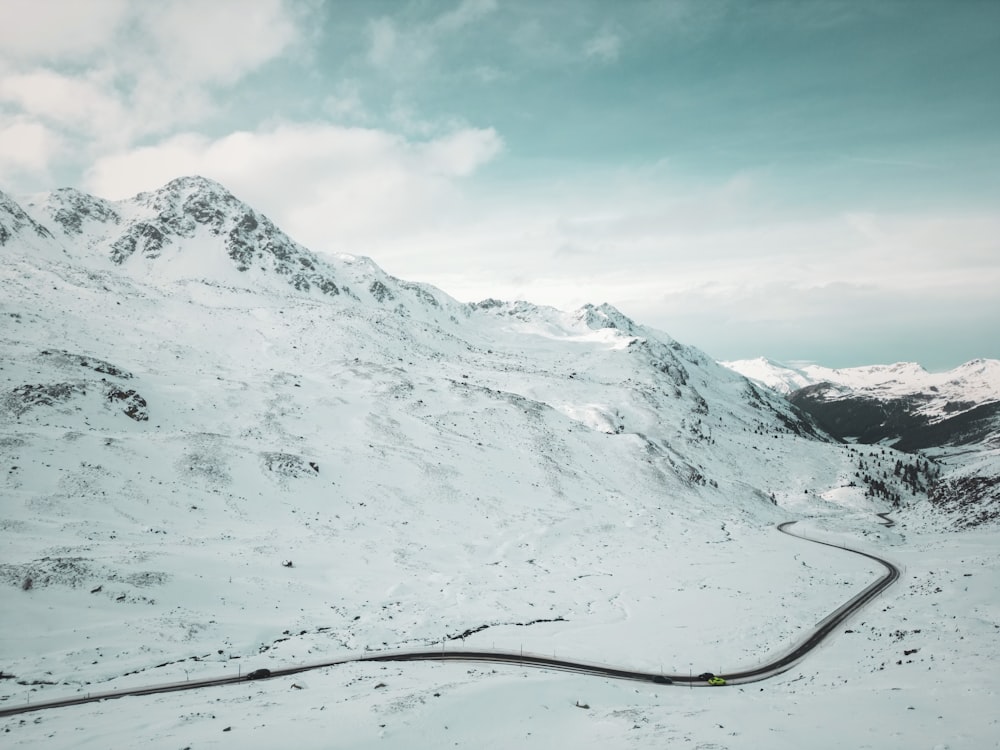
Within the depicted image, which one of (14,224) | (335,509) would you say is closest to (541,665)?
(335,509)

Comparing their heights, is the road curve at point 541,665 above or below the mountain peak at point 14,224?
below

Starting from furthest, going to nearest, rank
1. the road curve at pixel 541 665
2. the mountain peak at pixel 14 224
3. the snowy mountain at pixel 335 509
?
the mountain peak at pixel 14 224, the snowy mountain at pixel 335 509, the road curve at pixel 541 665

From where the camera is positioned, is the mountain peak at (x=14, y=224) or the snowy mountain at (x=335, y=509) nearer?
the snowy mountain at (x=335, y=509)

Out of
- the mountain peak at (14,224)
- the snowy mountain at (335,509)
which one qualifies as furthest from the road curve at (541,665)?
the mountain peak at (14,224)

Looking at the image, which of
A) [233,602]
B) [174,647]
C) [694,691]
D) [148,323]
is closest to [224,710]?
[174,647]

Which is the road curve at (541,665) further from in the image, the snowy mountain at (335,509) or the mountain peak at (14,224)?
the mountain peak at (14,224)

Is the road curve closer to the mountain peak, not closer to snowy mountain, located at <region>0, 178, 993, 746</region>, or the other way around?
snowy mountain, located at <region>0, 178, 993, 746</region>

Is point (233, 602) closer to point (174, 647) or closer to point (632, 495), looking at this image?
point (174, 647)

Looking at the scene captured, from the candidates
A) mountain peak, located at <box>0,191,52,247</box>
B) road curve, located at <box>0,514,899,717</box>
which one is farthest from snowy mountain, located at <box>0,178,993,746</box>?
mountain peak, located at <box>0,191,52,247</box>
